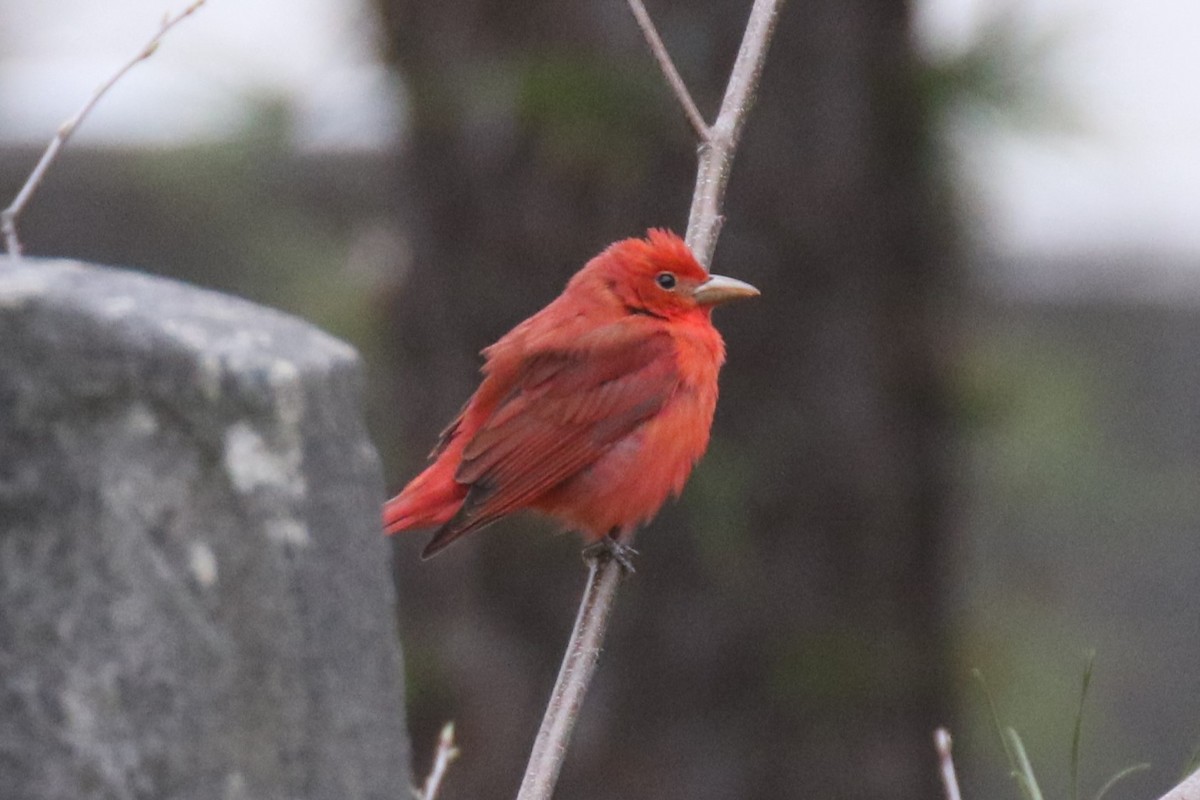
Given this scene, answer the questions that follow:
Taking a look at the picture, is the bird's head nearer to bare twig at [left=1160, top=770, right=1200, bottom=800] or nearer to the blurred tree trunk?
the blurred tree trunk

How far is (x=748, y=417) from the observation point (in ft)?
16.8

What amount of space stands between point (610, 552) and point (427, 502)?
0.40 meters

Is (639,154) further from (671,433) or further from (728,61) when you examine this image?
(671,433)

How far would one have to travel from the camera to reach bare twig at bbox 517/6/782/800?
7.08 ft

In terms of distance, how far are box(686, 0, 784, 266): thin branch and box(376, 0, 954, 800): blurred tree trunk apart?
193 cm

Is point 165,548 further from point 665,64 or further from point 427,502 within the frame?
point 427,502

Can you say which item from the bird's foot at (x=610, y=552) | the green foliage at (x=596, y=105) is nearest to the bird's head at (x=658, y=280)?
the bird's foot at (x=610, y=552)

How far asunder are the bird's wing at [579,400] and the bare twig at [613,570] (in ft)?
1.94

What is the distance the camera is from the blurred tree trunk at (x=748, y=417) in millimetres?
5066

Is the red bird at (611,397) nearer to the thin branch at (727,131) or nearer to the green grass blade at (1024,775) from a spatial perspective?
the thin branch at (727,131)

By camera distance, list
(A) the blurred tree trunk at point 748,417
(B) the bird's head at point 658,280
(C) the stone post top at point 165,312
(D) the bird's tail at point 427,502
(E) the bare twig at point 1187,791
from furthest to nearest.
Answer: (A) the blurred tree trunk at point 748,417
(B) the bird's head at point 658,280
(D) the bird's tail at point 427,502
(E) the bare twig at point 1187,791
(C) the stone post top at point 165,312

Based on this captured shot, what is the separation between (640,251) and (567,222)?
107cm

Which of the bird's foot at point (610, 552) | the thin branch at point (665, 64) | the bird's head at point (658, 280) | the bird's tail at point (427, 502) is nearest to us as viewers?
the thin branch at point (665, 64)

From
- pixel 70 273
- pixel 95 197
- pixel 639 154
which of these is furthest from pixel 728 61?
pixel 95 197
